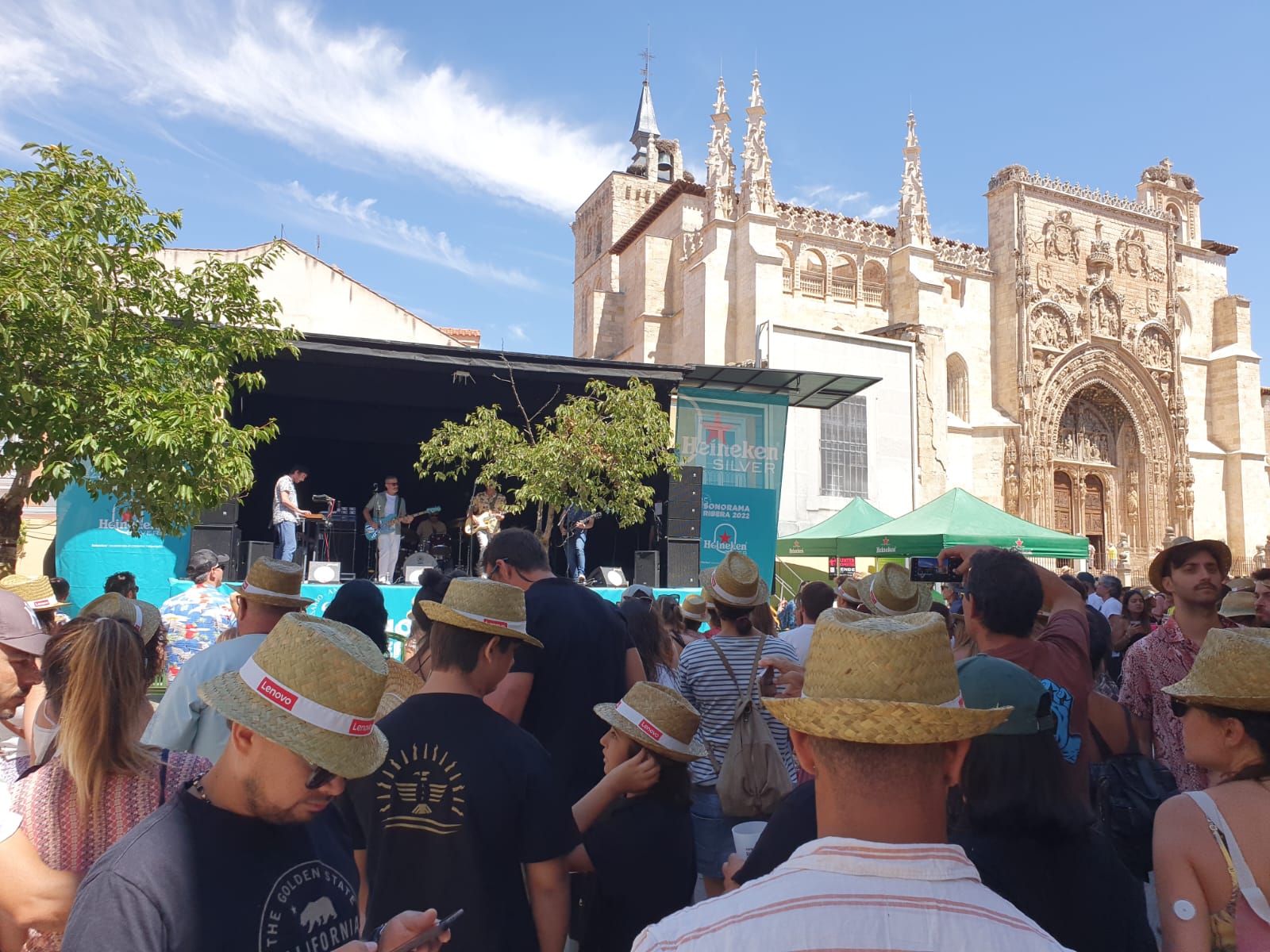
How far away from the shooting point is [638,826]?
8.43 feet

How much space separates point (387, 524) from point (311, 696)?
13044 mm

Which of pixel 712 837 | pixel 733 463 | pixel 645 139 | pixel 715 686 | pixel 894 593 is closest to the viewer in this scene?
pixel 712 837

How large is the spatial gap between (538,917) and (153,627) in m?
2.17

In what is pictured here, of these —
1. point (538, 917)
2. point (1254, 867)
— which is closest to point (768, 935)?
point (538, 917)

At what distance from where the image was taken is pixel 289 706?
153 centimetres

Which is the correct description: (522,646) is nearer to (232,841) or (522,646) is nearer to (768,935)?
(232,841)

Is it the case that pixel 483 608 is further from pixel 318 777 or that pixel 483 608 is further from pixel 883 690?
pixel 883 690

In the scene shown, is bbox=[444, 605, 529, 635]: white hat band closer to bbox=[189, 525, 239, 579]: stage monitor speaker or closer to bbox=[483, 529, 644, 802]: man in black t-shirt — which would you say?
bbox=[483, 529, 644, 802]: man in black t-shirt

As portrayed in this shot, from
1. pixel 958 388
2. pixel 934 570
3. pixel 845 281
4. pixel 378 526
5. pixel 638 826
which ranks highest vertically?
pixel 845 281

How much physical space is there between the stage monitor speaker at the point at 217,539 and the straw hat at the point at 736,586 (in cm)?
1092

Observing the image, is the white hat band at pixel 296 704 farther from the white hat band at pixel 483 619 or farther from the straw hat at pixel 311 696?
the white hat band at pixel 483 619

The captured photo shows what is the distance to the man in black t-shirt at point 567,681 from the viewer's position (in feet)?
10.6

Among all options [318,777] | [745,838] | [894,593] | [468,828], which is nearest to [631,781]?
[745,838]

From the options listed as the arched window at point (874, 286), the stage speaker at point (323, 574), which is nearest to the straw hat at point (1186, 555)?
the stage speaker at point (323, 574)
